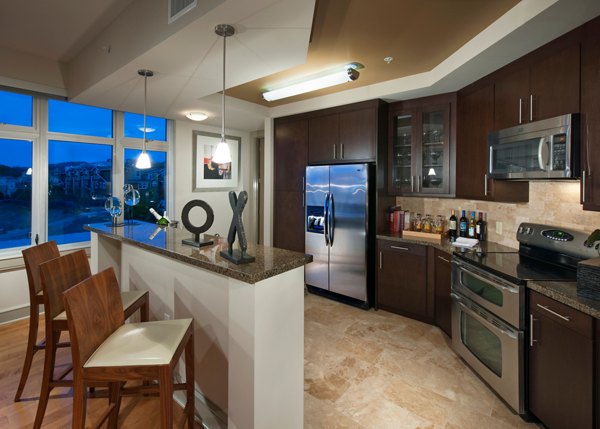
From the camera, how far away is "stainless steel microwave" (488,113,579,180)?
6.67 ft

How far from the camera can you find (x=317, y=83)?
329 cm

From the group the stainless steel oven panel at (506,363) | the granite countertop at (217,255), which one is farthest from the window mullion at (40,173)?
the stainless steel oven panel at (506,363)

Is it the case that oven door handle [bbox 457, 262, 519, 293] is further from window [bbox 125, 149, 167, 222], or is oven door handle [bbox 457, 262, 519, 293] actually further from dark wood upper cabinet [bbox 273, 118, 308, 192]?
window [bbox 125, 149, 167, 222]

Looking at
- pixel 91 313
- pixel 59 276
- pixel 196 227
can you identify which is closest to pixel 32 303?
pixel 59 276

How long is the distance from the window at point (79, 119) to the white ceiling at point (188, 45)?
30cm

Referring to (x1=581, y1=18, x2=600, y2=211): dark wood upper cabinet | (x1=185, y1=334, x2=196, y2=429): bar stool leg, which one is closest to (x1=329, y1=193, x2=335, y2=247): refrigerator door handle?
(x1=581, y1=18, x2=600, y2=211): dark wood upper cabinet

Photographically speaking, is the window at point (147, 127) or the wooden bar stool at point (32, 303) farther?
the window at point (147, 127)

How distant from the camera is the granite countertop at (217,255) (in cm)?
155

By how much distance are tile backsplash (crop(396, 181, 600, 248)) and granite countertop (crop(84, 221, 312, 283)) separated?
2048mm

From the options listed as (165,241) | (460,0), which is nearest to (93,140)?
(165,241)

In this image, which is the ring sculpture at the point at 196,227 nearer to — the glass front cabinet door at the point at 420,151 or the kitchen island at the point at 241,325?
the kitchen island at the point at 241,325

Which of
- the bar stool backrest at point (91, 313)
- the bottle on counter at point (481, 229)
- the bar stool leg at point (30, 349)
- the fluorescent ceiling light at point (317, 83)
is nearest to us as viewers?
the bar stool backrest at point (91, 313)

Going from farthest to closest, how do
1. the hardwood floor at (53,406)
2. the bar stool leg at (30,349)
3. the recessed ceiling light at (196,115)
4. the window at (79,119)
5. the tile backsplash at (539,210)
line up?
1. the recessed ceiling light at (196,115)
2. the window at (79,119)
3. the tile backsplash at (539,210)
4. the bar stool leg at (30,349)
5. the hardwood floor at (53,406)

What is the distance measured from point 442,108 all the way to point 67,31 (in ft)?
11.7
